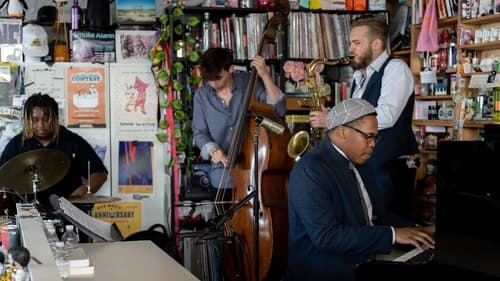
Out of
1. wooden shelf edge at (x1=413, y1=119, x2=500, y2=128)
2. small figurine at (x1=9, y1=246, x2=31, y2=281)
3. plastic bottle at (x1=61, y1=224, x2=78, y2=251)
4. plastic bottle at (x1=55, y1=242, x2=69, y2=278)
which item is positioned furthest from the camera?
wooden shelf edge at (x1=413, y1=119, x2=500, y2=128)

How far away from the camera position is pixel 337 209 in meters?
2.72

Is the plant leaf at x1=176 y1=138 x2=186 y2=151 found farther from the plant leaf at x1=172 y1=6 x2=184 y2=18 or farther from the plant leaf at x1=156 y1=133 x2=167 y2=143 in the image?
the plant leaf at x1=172 y1=6 x2=184 y2=18

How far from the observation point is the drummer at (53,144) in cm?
474

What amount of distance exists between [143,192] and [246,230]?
1435mm

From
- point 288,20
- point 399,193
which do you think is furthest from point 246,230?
point 288,20

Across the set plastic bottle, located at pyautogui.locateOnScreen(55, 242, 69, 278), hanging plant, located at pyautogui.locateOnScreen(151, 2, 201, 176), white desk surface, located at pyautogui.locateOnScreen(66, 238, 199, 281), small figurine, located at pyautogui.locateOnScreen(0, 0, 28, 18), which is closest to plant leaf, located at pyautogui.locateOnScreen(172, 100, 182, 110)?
hanging plant, located at pyautogui.locateOnScreen(151, 2, 201, 176)

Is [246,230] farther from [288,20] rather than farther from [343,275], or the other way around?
[288,20]

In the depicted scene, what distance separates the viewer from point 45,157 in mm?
4164

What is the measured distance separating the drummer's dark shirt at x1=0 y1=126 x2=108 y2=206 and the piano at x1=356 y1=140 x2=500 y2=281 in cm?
305

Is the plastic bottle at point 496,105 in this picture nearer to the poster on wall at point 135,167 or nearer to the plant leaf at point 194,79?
the plant leaf at point 194,79

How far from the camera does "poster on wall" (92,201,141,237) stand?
17.2 ft

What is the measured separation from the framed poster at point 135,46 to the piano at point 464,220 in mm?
3401

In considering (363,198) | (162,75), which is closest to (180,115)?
(162,75)

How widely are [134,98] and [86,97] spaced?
0.34 meters
